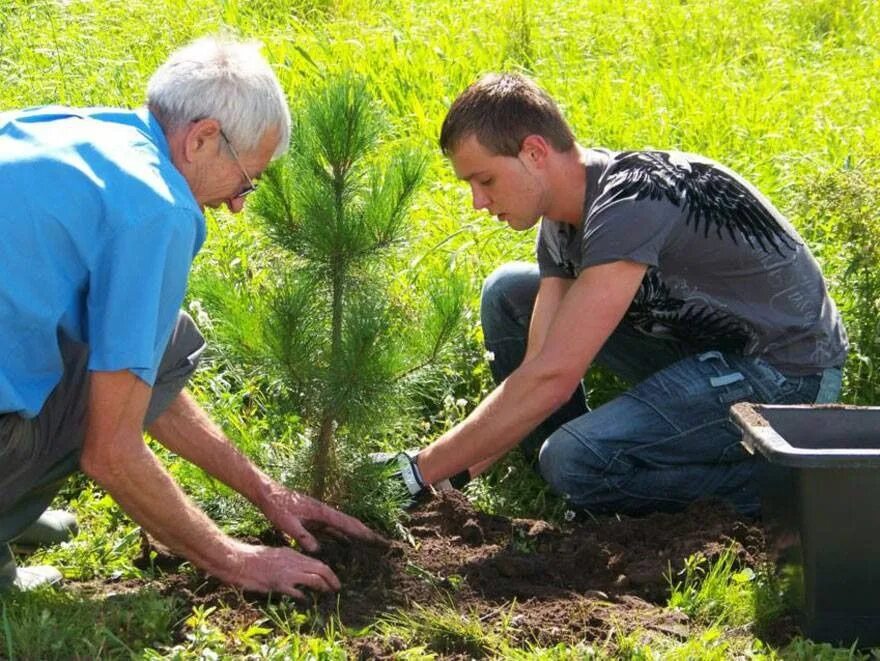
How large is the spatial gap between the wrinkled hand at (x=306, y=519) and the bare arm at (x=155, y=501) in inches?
5.9

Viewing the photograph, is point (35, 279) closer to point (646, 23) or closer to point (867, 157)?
point (867, 157)

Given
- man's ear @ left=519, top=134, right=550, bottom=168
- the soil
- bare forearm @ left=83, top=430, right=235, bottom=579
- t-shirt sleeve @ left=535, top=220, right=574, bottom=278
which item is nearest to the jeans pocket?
the soil

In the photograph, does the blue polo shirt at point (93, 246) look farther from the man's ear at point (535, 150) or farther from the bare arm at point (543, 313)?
the bare arm at point (543, 313)

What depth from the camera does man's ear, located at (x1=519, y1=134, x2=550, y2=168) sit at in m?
3.67

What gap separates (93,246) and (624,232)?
1.48 m

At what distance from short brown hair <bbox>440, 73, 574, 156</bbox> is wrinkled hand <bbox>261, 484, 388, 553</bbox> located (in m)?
1.05

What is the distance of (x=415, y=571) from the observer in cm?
353

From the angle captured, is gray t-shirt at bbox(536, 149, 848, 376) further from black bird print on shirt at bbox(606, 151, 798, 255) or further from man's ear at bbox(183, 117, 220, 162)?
man's ear at bbox(183, 117, 220, 162)

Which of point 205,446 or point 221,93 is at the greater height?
point 221,93

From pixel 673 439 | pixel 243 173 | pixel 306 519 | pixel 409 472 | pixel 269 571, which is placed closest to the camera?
pixel 243 173

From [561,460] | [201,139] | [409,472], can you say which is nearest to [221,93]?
[201,139]

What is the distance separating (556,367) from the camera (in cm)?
361

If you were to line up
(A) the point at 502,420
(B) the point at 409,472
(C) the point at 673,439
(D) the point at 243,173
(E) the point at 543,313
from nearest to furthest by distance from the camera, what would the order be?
(D) the point at 243,173
(A) the point at 502,420
(B) the point at 409,472
(C) the point at 673,439
(E) the point at 543,313

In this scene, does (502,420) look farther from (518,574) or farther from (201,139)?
(201,139)
